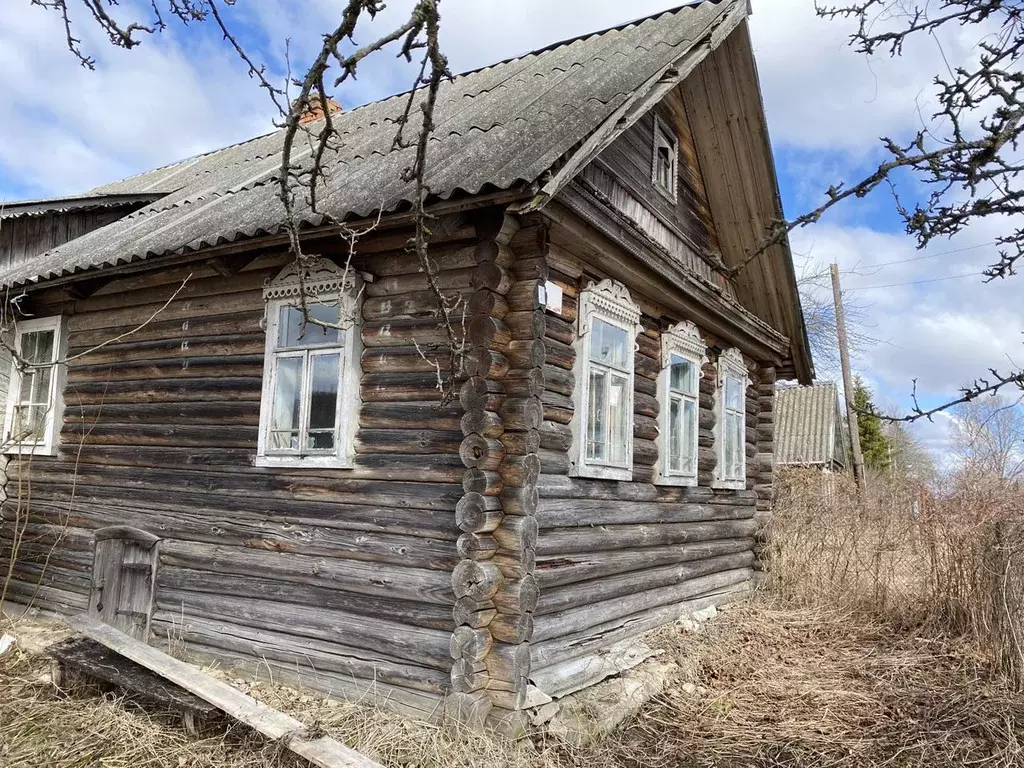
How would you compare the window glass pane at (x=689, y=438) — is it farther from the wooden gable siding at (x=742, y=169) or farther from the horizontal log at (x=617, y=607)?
the wooden gable siding at (x=742, y=169)

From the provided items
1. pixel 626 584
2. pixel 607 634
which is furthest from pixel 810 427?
pixel 607 634

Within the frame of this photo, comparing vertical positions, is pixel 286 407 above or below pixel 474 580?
above

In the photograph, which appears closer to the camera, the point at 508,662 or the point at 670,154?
the point at 508,662

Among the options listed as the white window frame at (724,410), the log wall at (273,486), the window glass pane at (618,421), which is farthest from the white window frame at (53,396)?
the white window frame at (724,410)

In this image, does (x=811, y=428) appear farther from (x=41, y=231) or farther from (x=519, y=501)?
(x=519, y=501)

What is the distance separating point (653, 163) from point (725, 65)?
4.34 ft

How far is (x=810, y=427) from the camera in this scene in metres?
28.3

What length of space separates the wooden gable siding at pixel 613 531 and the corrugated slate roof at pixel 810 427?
62.9 feet

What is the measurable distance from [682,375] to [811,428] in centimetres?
2202

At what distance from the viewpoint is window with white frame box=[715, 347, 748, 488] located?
891 centimetres

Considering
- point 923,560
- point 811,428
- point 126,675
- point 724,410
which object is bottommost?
point 126,675

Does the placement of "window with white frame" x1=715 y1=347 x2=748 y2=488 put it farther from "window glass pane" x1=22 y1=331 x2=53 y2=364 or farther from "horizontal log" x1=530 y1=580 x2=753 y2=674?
"window glass pane" x1=22 y1=331 x2=53 y2=364

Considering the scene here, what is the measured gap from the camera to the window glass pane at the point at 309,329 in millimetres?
6195

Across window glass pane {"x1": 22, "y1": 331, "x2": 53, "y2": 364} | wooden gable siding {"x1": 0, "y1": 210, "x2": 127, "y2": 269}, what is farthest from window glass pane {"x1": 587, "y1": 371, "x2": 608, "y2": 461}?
wooden gable siding {"x1": 0, "y1": 210, "x2": 127, "y2": 269}
